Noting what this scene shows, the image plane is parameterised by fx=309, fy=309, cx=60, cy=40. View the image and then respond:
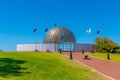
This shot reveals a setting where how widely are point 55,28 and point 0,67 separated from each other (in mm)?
77178

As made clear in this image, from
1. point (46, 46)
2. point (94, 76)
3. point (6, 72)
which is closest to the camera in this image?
point (6, 72)

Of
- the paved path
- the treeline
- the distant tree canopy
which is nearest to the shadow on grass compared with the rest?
the paved path

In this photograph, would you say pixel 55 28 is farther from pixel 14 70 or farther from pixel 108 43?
pixel 14 70

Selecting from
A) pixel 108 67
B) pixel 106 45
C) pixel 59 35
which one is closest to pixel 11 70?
pixel 108 67

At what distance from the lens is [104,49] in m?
83.4

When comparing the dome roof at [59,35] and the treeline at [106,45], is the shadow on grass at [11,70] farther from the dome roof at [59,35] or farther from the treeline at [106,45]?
the dome roof at [59,35]

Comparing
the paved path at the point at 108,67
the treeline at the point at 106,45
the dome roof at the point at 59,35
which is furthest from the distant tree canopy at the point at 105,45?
the paved path at the point at 108,67

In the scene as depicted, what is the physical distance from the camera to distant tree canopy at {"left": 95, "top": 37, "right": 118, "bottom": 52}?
82.1 m

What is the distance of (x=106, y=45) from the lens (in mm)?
83062

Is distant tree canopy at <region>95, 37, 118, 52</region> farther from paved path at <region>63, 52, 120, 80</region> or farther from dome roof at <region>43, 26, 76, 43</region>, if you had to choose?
paved path at <region>63, 52, 120, 80</region>

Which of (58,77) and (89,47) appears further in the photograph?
(89,47)

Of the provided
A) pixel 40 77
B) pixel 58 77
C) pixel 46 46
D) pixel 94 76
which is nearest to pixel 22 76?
pixel 40 77

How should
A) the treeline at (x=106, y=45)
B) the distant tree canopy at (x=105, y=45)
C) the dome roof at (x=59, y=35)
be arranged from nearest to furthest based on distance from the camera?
the treeline at (x=106, y=45) → the distant tree canopy at (x=105, y=45) → the dome roof at (x=59, y=35)

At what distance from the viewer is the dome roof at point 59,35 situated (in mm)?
95312
